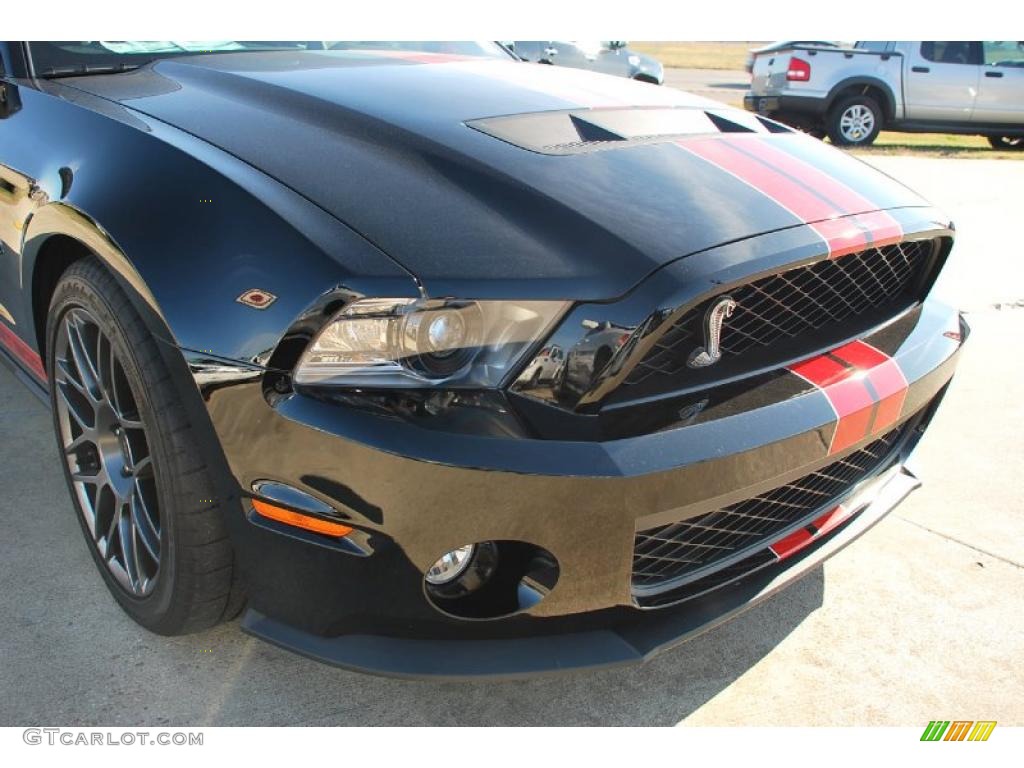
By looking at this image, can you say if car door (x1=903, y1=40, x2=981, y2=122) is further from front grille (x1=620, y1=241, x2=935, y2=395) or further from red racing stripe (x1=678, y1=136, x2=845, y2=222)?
red racing stripe (x1=678, y1=136, x2=845, y2=222)

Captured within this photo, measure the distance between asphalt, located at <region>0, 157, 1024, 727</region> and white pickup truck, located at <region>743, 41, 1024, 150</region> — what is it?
28.1 feet

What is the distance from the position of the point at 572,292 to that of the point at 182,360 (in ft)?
2.23

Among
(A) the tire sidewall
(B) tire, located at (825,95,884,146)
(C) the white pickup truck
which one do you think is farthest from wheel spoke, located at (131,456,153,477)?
(B) tire, located at (825,95,884,146)

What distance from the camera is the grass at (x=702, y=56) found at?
2541 centimetres

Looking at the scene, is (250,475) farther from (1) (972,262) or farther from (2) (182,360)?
(1) (972,262)

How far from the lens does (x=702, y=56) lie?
1157 inches

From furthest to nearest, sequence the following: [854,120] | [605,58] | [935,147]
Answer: [605,58], [935,147], [854,120]

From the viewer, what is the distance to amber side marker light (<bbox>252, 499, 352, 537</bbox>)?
1417 millimetres

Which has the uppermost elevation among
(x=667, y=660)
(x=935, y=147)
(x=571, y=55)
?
(x=571, y=55)

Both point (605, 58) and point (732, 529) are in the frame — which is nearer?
point (732, 529)

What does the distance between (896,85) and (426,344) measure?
405 inches

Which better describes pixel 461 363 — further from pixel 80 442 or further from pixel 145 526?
pixel 80 442

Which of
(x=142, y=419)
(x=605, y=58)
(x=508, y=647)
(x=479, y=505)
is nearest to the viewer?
(x=479, y=505)

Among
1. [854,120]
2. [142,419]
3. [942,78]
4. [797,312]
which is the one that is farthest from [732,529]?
[942,78]
